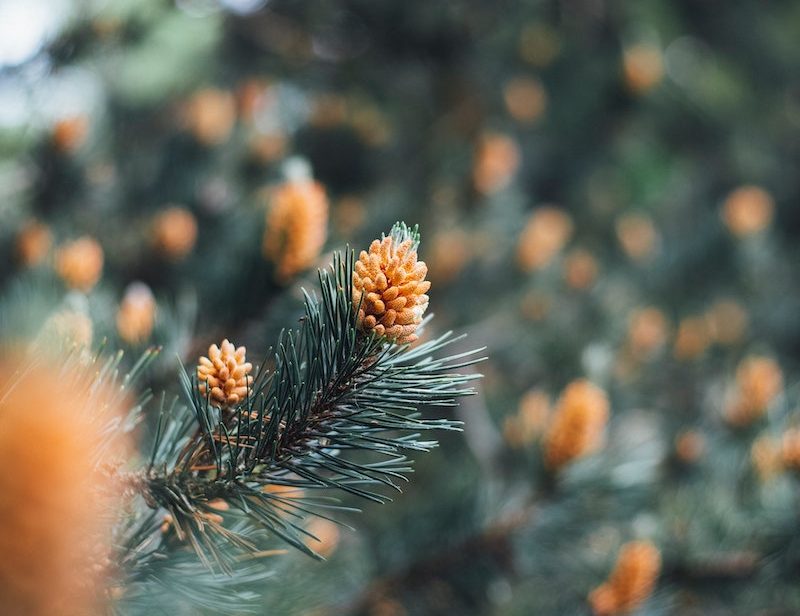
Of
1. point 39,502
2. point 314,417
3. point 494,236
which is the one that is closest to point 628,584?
point 314,417

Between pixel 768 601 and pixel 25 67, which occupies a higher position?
pixel 25 67

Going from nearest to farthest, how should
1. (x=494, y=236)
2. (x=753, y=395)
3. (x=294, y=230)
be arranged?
(x=294, y=230)
(x=753, y=395)
(x=494, y=236)

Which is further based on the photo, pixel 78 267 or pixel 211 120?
pixel 211 120

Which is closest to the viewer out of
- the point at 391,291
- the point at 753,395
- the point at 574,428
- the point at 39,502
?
the point at 39,502

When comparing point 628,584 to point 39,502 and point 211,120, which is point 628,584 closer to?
point 39,502

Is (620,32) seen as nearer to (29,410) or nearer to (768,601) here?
(768,601)

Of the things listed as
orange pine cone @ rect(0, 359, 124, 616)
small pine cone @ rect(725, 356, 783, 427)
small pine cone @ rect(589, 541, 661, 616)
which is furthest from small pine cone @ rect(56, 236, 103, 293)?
small pine cone @ rect(725, 356, 783, 427)

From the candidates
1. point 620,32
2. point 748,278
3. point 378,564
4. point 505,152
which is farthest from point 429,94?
point 378,564
